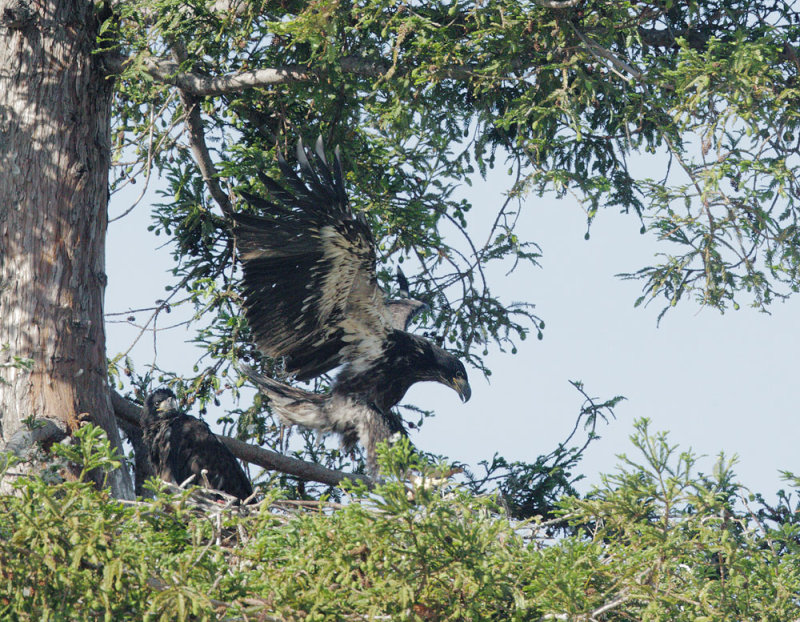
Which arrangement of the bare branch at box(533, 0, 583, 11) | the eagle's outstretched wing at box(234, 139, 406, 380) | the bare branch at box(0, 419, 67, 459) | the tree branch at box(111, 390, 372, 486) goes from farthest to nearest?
the tree branch at box(111, 390, 372, 486) → the eagle's outstretched wing at box(234, 139, 406, 380) → the bare branch at box(533, 0, 583, 11) → the bare branch at box(0, 419, 67, 459)

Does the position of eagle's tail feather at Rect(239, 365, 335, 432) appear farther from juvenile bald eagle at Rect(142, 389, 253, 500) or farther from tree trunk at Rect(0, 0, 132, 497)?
tree trunk at Rect(0, 0, 132, 497)

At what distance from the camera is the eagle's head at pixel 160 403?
20.9ft

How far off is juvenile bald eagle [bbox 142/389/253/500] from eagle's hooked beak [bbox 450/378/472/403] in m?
1.76

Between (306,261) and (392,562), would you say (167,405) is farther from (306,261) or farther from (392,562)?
(392,562)

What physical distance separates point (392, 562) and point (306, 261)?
11.0 feet

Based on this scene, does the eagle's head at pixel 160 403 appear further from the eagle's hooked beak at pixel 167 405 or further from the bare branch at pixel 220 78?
the bare branch at pixel 220 78

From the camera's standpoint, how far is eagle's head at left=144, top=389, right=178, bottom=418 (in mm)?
6367

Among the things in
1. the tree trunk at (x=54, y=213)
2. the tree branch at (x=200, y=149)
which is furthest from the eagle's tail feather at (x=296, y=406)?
the tree trunk at (x=54, y=213)

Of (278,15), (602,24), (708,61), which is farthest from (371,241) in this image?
(708,61)

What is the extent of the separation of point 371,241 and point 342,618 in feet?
11.3

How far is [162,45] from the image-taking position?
20.9ft

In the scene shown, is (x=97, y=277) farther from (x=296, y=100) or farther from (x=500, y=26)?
(x=500, y=26)

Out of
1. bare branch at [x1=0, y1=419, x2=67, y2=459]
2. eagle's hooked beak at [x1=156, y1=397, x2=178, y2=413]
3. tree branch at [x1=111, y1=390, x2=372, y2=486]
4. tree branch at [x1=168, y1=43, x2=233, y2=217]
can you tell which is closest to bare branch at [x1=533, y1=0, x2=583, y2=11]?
tree branch at [x1=168, y1=43, x2=233, y2=217]

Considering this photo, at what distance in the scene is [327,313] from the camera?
684cm
